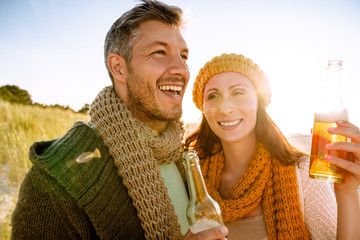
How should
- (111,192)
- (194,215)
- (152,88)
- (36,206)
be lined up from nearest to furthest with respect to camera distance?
(194,215), (36,206), (111,192), (152,88)

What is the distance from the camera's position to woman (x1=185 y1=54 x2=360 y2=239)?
2.21 metres

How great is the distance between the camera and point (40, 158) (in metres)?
Result: 1.49

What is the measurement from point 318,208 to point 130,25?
2365 mm

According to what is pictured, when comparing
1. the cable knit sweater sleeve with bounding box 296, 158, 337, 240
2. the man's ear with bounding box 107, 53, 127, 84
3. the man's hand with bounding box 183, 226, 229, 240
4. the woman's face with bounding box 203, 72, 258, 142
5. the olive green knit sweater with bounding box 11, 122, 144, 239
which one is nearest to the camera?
the man's hand with bounding box 183, 226, 229, 240

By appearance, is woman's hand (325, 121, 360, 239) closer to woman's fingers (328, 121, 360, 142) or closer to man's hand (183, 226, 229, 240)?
woman's fingers (328, 121, 360, 142)

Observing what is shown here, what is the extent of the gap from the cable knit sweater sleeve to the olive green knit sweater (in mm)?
1513

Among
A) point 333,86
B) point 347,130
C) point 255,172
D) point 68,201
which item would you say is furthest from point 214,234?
point 255,172

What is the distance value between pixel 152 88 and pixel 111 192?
0.99 meters

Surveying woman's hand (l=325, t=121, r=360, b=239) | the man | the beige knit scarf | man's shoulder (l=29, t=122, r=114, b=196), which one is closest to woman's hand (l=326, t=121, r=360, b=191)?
woman's hand (l=325, t=121, r=360, b=239)

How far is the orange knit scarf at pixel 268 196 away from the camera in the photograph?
87.5 inches

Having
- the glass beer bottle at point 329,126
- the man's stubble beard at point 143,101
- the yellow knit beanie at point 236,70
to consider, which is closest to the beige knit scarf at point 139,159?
the man's stubble beard at point 143,101

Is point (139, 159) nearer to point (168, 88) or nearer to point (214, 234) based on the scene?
point (168, 88)

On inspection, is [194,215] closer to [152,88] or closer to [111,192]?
[111,192]

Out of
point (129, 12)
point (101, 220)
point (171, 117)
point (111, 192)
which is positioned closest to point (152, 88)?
point (171, 117)
